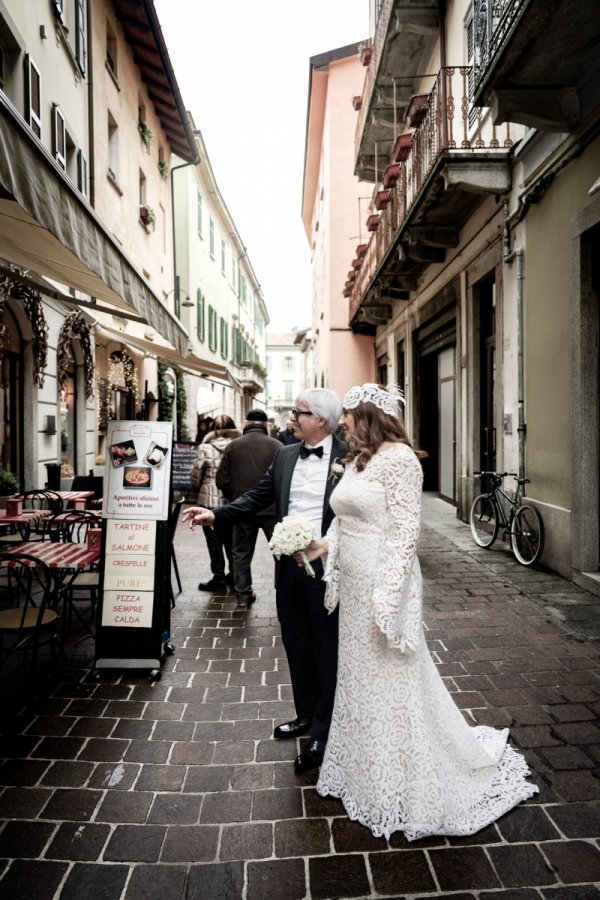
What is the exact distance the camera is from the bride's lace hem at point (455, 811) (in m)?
2.59

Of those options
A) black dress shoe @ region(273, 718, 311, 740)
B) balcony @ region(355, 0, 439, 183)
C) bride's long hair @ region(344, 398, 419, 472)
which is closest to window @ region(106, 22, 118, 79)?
balcony @ region(355, 0, 439, 183)

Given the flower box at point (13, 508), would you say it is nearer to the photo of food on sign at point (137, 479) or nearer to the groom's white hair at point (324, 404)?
the photo of food on sign at point (137, 479)

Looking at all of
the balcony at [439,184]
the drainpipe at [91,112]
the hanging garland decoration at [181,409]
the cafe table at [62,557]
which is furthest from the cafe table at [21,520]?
the hanging garland decoration at [181,409]

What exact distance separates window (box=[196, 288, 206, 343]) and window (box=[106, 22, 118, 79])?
34.6 ft

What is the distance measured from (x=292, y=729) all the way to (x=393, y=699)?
1067 millimetres

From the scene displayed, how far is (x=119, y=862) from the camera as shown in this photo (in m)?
2.48

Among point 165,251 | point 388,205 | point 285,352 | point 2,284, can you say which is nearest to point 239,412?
point 165,251

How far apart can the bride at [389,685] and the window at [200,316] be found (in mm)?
22112

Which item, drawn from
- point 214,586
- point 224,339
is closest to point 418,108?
point 214,586

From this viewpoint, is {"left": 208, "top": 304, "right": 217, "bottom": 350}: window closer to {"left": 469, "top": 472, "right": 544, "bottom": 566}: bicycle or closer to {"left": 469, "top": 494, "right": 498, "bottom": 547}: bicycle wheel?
{"left": 469, "top": 494, "right": 498, "bottom": 547}: bicycle wheel

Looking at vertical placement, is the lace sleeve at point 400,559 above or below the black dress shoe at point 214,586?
above

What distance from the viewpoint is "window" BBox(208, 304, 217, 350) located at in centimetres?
2708

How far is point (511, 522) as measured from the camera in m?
7.81

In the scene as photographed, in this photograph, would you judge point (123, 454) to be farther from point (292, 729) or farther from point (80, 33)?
point (80, 33)
